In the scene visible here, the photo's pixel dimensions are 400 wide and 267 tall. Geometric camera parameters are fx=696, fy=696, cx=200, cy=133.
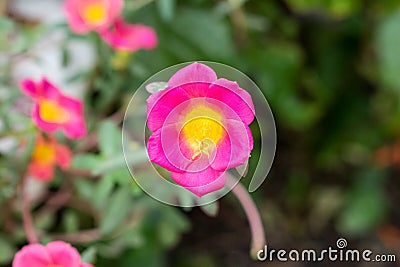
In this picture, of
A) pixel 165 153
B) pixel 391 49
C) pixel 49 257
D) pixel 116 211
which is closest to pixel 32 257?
pixel 49 257

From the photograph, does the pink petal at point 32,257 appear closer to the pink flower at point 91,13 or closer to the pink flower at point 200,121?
the pink flower at point 200,121

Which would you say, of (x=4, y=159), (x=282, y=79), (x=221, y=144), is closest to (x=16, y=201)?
(x=4, y=159)

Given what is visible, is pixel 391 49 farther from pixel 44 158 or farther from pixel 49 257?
pixel 49 257

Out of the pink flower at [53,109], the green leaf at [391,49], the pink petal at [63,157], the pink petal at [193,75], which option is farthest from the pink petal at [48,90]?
the green leaf at [391,49]

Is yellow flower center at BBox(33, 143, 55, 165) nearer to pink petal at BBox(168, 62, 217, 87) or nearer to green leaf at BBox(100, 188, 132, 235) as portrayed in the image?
green leaf at BBox(100, 188, 132, 235)

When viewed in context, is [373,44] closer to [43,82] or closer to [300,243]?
[300,243]

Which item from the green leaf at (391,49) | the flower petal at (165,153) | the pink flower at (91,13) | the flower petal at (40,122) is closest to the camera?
the flower petal at (165,153)
